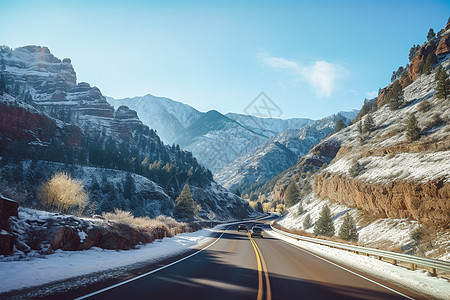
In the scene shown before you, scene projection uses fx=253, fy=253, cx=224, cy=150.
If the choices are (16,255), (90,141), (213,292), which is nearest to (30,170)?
(90,141)

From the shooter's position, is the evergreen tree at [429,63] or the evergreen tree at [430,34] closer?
the evergreen tree at [429,63]

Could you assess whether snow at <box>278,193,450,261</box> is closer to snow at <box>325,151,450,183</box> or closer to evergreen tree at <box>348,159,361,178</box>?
snow at <box>325,151,450,183</box>

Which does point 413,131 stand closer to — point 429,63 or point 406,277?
point 406,277

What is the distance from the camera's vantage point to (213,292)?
7.27 meters

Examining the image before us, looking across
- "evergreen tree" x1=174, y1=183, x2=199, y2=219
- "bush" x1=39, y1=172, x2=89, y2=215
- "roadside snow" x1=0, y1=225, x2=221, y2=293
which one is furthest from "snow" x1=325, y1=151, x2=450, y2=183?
"bush" x1=39, y1=172, x2=89, y2=215

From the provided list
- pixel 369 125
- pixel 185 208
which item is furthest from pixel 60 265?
pixel 369 125

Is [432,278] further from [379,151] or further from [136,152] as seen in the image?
[136,152]

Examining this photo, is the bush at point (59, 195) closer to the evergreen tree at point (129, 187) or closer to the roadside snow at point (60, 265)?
the roadside snow at point (60, 265)

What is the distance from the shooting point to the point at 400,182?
33.0 metres

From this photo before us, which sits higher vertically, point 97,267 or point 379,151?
point 379,151

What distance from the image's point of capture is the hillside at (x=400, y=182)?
26125 millimetres

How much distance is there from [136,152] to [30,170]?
72435 millimetres

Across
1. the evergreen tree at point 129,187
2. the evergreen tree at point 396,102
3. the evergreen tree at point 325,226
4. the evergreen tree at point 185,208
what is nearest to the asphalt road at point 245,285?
the evergreen tree at point 325,226

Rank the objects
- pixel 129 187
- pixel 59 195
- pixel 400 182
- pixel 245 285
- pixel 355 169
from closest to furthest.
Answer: pixel 245 285
pixel 400 182
pixel 59 195
pixel 355 169
pixel 129 187
